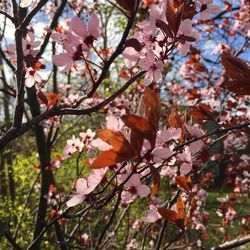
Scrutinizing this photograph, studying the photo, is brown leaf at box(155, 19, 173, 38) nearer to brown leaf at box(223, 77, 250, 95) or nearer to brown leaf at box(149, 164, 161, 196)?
brown leaf at box(223, 77, 250, 95)

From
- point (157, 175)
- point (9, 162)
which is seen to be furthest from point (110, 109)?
point (9, 162)

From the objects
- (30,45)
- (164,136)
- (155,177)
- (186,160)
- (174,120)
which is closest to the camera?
(155,177)

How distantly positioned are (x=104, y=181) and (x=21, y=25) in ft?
1.53

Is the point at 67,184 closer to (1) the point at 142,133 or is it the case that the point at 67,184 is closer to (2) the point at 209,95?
(2) the point at 209,95

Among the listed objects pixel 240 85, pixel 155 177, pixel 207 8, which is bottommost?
pixel 155 177

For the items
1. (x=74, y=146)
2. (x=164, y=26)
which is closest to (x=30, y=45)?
(x=164, y=26)

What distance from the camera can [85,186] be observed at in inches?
38.6

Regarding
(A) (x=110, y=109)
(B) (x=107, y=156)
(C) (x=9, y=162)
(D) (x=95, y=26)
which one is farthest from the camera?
(C) (x=9, y=162)

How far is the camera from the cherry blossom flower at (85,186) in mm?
958

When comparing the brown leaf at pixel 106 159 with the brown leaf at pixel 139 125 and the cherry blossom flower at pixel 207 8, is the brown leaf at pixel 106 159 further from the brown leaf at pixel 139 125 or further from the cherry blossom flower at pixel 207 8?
the cherry blossom flower at pixel 207 8

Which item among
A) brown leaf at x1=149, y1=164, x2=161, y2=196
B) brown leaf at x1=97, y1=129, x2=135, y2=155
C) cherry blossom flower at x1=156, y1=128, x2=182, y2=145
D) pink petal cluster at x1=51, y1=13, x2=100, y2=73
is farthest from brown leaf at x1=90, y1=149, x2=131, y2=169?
pink petal cluster at x1=51, y1=13, x2=100, y2=73

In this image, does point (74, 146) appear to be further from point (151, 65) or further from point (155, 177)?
point (155, 177)

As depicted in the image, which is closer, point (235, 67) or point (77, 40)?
point (235, 67)

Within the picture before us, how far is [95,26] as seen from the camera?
95 cm
